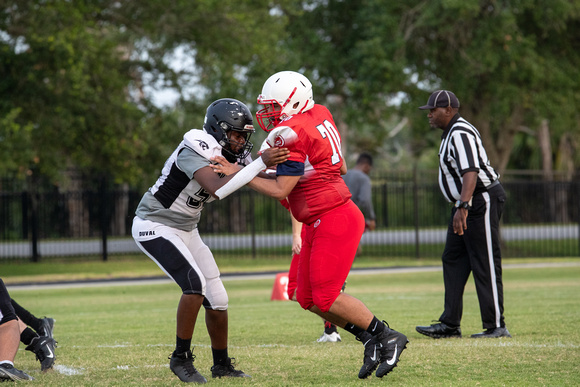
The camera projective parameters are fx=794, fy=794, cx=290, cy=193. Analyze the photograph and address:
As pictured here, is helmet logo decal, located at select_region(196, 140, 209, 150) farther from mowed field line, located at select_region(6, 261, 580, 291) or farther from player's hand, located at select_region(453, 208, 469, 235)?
mowed field line, located at select_region(6, 261, 580, 291)

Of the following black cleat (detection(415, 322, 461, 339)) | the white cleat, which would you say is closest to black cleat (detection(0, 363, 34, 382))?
the white cleat

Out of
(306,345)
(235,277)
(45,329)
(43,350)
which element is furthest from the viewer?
(235,277)

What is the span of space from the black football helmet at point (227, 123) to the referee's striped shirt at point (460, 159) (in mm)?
2580

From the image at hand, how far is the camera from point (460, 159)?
24.2 feet

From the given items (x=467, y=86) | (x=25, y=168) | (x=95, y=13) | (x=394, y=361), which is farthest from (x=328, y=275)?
(x=25, y=168)

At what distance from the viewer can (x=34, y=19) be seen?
19719mm

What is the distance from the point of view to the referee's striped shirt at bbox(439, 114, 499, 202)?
24.1 feet

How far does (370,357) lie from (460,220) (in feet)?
7.48

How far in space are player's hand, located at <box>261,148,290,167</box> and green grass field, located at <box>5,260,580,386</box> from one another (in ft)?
4.79

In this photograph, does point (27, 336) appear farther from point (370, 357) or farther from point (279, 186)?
point (370, 357)

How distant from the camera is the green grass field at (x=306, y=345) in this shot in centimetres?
546

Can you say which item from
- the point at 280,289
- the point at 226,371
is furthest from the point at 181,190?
the point at 280,289

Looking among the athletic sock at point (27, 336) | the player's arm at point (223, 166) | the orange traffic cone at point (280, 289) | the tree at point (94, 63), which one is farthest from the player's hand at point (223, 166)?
the tree at point (94, 63)

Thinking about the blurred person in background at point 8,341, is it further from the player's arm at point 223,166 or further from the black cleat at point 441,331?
the black cleat at point 441,331
